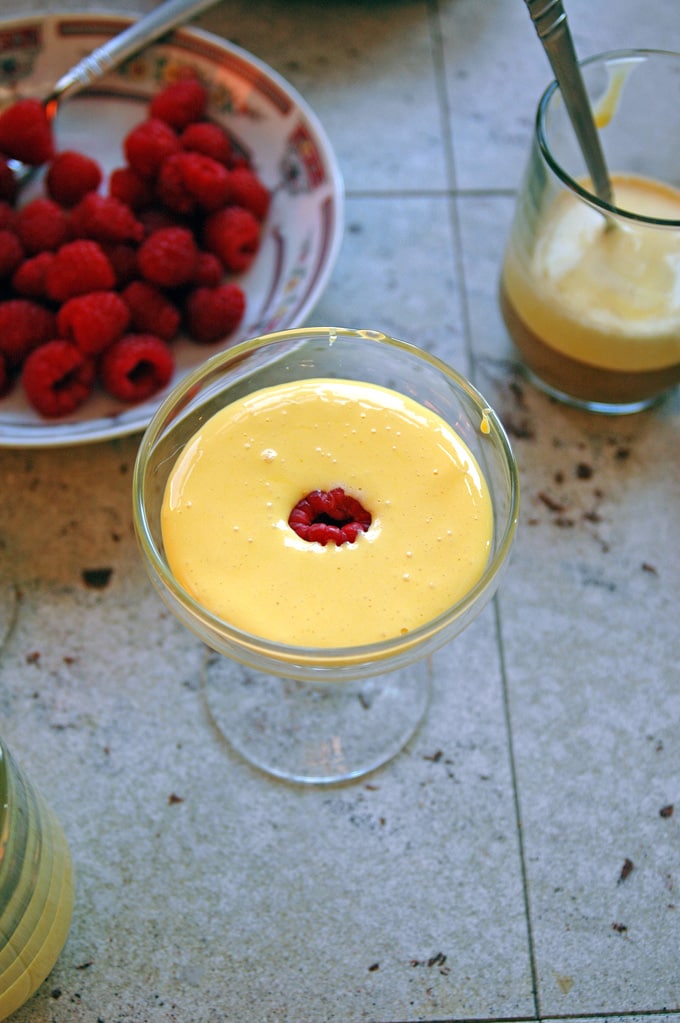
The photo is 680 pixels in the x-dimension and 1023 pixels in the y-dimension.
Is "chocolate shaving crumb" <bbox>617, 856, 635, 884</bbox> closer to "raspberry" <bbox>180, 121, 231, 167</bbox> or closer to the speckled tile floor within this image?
the speckled tile floor

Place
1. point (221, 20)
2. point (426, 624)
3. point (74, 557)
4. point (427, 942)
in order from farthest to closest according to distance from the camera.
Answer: point (221, 20), point (74, 557), point (427, 942), point (426, 624)

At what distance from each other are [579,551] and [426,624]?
1.22ft

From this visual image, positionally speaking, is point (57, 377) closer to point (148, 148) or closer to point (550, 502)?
point (148, 148)

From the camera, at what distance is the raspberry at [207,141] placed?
1.06 m

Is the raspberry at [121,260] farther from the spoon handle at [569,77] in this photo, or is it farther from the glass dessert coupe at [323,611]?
the spoon handle at [569,77]

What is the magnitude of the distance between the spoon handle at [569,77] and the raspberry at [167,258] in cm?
40

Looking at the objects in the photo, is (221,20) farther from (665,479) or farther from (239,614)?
(239,614)

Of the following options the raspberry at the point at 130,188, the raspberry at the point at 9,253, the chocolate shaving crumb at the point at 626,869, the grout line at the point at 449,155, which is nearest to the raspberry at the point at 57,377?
the raspberry at the point at 9,253

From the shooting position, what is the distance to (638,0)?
54.9 inches

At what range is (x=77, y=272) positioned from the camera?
37.2 inches

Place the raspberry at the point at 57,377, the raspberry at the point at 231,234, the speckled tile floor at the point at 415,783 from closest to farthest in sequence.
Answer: the speckled tile floor at the point at 415,783 < the raspberry at the point at 57,377 < the raspberry at the point at 231,234

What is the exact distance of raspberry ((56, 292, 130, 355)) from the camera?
0.92 metres

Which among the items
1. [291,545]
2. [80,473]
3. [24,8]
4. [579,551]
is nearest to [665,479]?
[579,551]

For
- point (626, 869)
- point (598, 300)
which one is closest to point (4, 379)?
point (598, 300)
